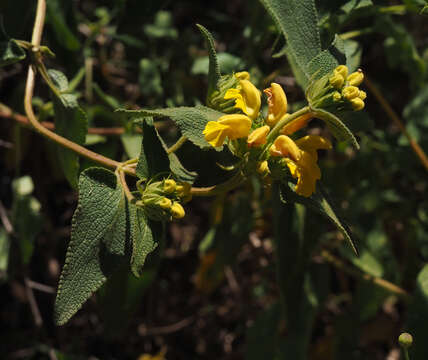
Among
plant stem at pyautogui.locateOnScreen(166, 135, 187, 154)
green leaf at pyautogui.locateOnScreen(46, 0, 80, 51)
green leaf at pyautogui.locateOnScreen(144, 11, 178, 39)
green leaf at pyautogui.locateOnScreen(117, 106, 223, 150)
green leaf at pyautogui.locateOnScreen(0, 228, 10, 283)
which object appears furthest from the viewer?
green leaf at pyautogui.locateOnScreen(144, 11, 178, 39)

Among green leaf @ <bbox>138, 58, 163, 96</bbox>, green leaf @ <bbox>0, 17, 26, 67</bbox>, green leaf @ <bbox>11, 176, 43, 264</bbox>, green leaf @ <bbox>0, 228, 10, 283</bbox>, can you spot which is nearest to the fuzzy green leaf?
green leaf @ <bbox>0, 17, 26, 67</bbox>

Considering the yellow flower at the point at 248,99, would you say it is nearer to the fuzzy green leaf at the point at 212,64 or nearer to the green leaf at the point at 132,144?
the fuzzy green leaf at the point at 212,64

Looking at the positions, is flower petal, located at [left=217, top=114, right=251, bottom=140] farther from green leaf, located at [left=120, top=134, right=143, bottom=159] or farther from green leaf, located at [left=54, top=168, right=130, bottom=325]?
green leaf, located at [left=120, top=134, right=143, bottom=159]

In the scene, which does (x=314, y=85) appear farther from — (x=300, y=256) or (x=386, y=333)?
(x=386, y=333)

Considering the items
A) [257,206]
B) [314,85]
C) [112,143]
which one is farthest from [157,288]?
[314,85]

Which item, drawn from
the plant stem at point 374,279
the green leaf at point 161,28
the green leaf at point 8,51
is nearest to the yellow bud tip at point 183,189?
the green leaf at point 8,51
